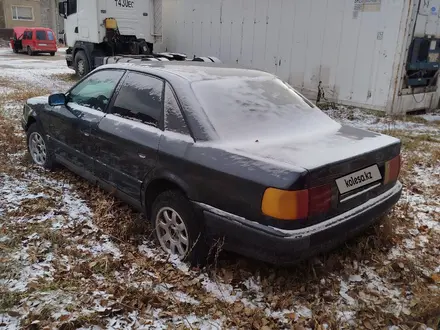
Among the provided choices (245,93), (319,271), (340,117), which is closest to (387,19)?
(340,117)

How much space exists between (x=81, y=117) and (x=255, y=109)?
192cm

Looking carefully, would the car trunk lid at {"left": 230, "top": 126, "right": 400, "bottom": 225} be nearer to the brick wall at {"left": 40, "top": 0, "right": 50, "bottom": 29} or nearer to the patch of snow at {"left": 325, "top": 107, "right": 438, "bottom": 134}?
the patch of snow at {"left": 325, "top": 107, "right": 438, "bottom": 134}

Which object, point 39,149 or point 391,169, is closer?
point 391,169

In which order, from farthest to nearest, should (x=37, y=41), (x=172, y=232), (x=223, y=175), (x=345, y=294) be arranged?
(x=37, y=41)
(x=172, y=232)
(x=345, y=294)
(x=223, y=175)

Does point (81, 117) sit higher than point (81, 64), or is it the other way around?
point (81, 64)

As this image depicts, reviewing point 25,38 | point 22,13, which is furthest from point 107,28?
point 22,13

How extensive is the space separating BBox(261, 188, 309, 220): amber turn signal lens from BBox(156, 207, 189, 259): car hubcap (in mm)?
811

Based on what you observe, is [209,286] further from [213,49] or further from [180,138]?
[213,49]

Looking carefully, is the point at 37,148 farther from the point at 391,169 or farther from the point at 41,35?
the point at 41,35

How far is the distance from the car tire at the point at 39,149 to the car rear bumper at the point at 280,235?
2847 millimetres

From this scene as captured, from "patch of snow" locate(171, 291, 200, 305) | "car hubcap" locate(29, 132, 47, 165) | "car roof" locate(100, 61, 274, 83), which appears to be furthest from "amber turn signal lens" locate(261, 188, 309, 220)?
"car hubcap" locate(29, 132, 47, 165)


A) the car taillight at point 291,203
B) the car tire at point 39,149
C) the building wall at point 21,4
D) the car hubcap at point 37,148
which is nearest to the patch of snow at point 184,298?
the car taillight at point 291,203

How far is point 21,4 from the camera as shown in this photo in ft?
131

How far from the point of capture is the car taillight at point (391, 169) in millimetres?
3082
